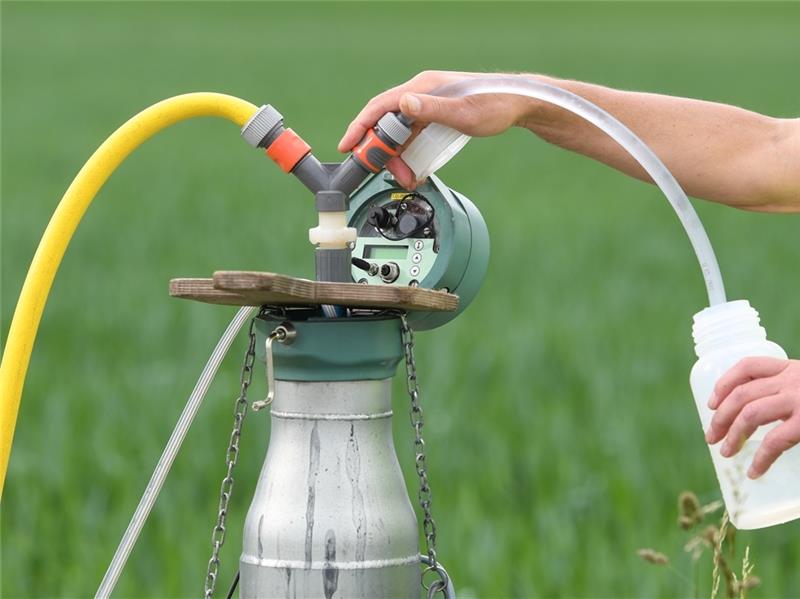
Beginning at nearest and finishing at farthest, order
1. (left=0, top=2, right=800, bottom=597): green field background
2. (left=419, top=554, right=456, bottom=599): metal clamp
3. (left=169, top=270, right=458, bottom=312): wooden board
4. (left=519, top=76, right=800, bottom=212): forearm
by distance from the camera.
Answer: (left=169, top=270, right=458, bottom=312): wooden board < (left=419, top=554, right=456, bottom=599): metal clamp < (left=519, top=76, right=800, bottom=212): forearm < (left=0, top=2, right=800, bottom=597): green field background

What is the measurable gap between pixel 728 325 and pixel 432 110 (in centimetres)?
39

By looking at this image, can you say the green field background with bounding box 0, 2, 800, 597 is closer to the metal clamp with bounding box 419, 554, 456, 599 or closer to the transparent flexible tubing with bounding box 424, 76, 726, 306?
the metal clamp with bounding box 419, 554, 456, 599

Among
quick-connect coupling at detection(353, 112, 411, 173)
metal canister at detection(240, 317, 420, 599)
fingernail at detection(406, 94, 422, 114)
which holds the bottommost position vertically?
metal canister at detection(240, 317, 420, 599)

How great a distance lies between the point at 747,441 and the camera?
1542mm

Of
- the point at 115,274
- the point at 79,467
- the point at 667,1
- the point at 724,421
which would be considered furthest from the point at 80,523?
the point at 667,1

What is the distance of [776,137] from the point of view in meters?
2.06

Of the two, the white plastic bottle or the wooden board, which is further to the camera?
the white plastic bottle

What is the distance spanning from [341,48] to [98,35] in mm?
6178

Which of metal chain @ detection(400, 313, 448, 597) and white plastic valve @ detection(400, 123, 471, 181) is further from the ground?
white plastic valve @ detection(400, 123, 471, 181)

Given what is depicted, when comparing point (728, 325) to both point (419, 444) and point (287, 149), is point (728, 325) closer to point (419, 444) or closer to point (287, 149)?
point (419, 444)

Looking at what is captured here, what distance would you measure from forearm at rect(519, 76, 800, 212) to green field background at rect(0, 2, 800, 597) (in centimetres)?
145

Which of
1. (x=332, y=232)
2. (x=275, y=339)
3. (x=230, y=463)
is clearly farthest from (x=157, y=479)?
(x=332, y=232)

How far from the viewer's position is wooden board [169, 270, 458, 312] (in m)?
1.35

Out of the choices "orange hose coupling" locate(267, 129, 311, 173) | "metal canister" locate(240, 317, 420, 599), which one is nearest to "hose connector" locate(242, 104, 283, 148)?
"orange hose coupling" locate(267, 129, 311, 173)
